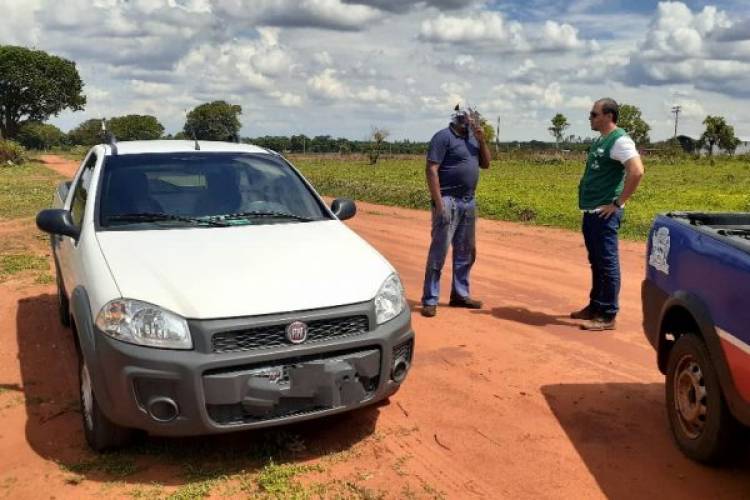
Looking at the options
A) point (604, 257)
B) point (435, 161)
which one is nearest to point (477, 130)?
point (435, 161)

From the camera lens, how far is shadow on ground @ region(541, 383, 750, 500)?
11.4ft

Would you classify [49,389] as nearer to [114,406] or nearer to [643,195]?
[114,406]

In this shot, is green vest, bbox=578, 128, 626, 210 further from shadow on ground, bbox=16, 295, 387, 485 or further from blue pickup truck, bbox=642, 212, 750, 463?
shadow on ground, bbox=16, 295, 387, 485

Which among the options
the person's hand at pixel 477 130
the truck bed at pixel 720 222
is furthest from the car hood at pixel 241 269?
the person's hand at pixel 477 130

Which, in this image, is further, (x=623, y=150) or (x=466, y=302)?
(x=466, y=302)

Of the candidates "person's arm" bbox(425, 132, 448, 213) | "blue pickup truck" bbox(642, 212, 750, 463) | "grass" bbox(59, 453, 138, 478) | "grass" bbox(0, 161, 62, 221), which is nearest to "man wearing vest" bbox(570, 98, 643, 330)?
"person's arm" bbox(425, 132, 448, 213)

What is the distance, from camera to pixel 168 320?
3314mm

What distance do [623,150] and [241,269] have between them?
3646 millimetres

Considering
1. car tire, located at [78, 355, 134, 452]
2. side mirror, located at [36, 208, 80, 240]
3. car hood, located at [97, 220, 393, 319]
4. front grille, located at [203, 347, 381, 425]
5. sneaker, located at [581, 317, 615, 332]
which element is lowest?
sneaker, located at [581, 317, 615, 332]

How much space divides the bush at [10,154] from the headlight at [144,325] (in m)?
39.9

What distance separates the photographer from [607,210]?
5.98m

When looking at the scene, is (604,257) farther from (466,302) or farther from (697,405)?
(697,405)

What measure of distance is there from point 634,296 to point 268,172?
464cm

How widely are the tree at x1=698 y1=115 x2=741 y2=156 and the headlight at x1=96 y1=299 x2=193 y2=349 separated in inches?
3070
